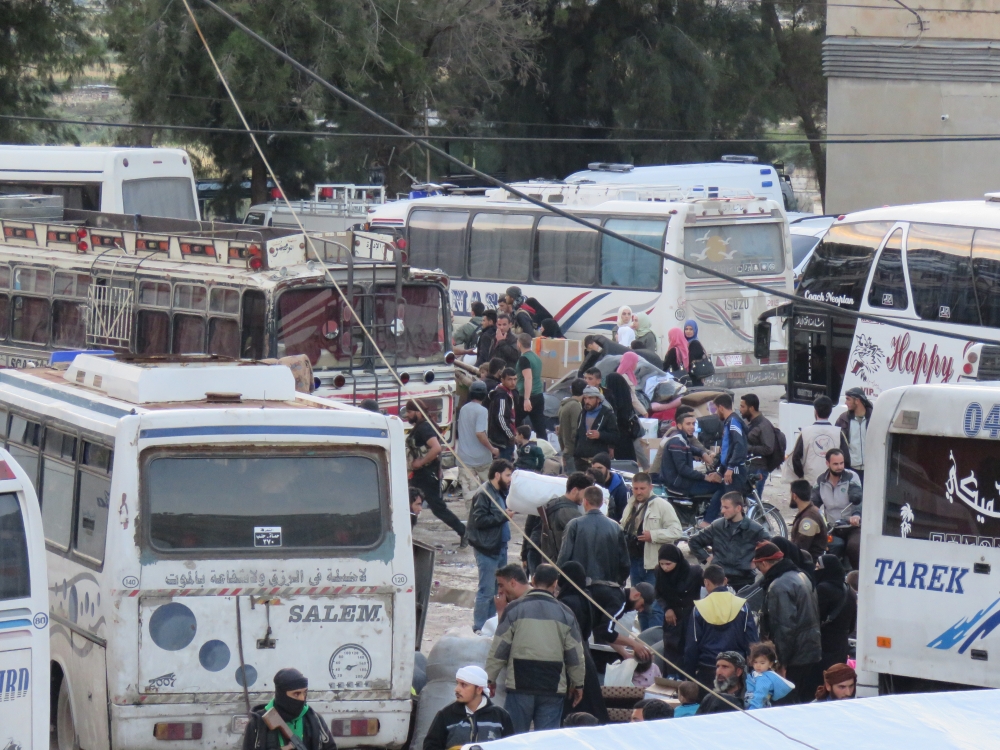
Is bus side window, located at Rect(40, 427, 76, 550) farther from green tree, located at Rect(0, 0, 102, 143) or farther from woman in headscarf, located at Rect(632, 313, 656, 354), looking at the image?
green tree, located at Rect(0, 0, 102, 143)

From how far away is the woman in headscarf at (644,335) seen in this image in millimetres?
19906

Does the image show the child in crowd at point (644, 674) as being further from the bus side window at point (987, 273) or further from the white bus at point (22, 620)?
the bus side window at point (987, 273)

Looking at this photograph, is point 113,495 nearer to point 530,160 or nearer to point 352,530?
point 352,530

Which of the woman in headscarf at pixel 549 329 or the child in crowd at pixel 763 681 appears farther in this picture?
the woman in headscarf at pixel 549 329

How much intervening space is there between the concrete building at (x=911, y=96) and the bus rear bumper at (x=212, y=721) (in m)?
25.5

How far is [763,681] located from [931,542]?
1.40 m

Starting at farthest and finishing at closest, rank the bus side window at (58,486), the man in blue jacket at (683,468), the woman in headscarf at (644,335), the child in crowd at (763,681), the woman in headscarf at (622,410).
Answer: the woman in headscarf at (644,335) < the woman in headscarf at (622,410) < the man in blue jacket at (683,468) < the bus side window at (58,486) < the child in crowd at (763,681)

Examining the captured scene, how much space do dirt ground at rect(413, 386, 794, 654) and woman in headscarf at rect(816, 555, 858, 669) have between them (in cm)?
208

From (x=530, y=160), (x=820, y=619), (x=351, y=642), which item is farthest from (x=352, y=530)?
(x=530, y=160)

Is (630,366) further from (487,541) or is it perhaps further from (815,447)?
(487,541)

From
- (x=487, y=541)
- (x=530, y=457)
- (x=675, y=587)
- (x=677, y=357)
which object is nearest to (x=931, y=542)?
(x=675, y=587)

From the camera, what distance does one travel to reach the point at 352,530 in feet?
27.3

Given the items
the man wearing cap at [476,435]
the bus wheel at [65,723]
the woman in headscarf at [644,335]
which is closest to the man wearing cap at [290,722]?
the bus wheel at [65,723]

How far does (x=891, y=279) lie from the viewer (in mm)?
15547
